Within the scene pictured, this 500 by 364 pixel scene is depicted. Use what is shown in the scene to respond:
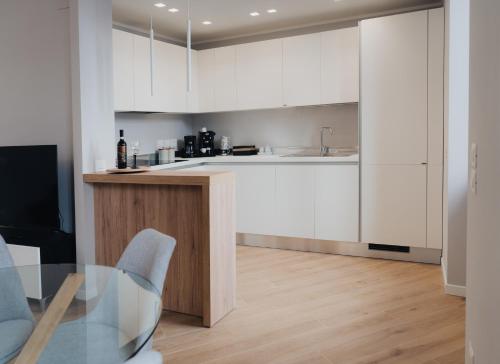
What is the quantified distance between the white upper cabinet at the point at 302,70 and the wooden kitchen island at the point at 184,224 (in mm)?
2123

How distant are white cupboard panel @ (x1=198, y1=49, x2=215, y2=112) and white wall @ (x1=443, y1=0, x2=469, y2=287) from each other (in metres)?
2.87

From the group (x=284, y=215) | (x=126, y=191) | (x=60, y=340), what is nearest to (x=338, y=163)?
(x=284, y=215)

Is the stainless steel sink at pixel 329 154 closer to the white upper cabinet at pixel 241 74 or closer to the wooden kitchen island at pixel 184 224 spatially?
the white upper cabinet at pixel 241 74

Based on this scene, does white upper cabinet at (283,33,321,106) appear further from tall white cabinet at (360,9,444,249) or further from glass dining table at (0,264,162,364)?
glass dining table at (0,264,162,364)

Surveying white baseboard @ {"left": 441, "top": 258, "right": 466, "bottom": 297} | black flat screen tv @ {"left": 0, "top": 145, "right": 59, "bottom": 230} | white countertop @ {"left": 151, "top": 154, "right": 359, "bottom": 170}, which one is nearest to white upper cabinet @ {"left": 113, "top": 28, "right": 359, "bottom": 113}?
white countertop @ {"left": 151, "top": 154, "right": 359, "bottom": 170}

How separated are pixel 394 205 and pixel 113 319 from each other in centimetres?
327

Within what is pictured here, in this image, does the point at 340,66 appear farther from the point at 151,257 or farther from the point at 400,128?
the point at 151,257

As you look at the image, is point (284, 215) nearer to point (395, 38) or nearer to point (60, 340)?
point (395, 38)

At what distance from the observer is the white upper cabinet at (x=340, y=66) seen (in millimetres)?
4758

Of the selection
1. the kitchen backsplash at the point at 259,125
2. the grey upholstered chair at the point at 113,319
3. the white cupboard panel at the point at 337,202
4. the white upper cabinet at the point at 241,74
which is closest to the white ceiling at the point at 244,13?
the white upper cabinet at the point at 241,74

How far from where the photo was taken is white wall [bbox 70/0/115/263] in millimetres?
3338

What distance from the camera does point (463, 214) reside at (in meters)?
3.47

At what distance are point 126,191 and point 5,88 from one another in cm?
141

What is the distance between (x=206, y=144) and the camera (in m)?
5.88
